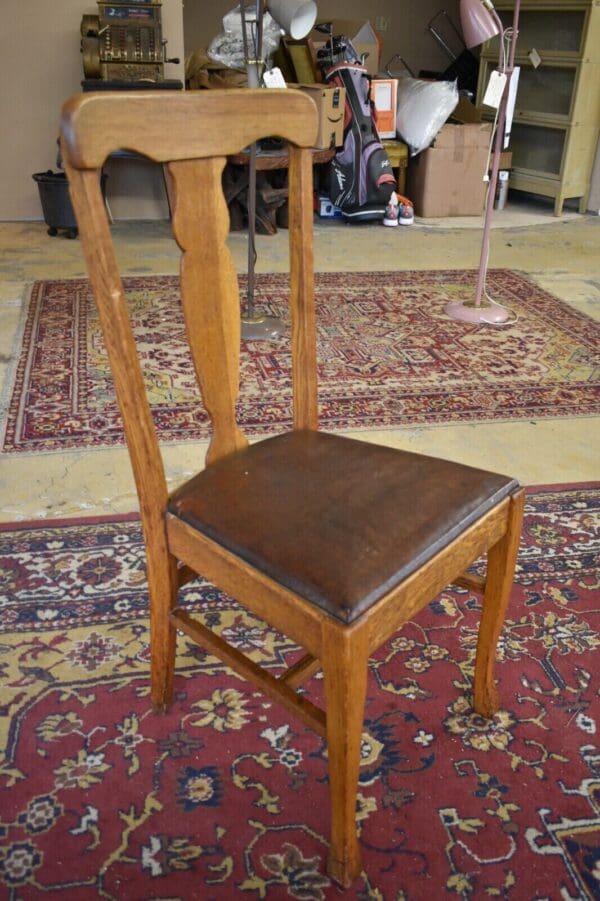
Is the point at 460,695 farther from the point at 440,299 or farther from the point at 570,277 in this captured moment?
the point at 570,277

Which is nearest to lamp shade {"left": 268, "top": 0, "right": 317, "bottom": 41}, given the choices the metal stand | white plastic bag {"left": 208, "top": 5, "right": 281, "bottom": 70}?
the metal stand

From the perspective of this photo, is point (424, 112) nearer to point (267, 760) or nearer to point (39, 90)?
point (39, 90)

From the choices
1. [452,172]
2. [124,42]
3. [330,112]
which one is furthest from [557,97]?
[124,42]

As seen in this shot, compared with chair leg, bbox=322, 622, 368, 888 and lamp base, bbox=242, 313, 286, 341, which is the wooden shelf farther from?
chair leg, bbox=322, 622, 368, 888

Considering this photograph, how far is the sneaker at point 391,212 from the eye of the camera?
5098 mm

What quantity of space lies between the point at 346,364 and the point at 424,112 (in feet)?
9.81

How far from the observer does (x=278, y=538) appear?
3.58 feet

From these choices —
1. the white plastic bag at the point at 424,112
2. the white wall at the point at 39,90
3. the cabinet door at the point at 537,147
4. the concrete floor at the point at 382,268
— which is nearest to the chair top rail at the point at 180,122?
the concrete floor at the point at 382,268

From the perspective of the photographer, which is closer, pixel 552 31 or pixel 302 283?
pixel 302 283

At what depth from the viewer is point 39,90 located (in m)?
4.82

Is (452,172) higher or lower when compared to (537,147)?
lower

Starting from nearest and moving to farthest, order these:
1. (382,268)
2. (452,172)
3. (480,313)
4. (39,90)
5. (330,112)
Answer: (480,313)
(382,268)
(330,112)
(39,90)
(452,172)

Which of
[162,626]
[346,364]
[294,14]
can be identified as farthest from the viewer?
[346,364]

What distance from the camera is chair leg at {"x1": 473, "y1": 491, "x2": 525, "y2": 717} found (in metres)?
1.27
